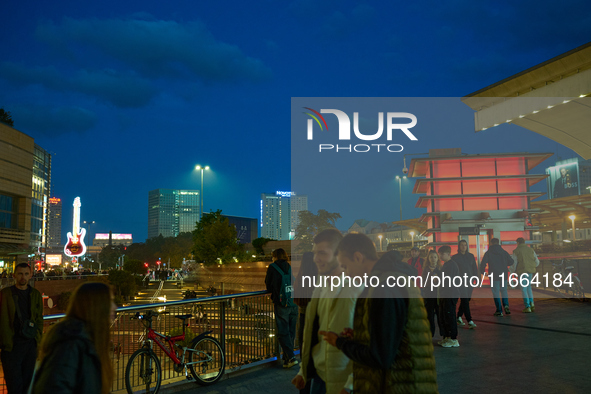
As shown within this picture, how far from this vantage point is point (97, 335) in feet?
8.25

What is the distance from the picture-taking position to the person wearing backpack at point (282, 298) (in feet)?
22.7

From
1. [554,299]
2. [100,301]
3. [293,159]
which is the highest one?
[293,159]

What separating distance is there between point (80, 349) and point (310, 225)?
525 centimetres

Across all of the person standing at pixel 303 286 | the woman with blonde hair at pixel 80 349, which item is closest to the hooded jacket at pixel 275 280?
the person standing at pixel 303 286

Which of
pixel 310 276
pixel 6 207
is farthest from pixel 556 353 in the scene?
pixel 6 207

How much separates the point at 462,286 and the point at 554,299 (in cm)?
651

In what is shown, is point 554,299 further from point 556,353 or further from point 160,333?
point 160,333

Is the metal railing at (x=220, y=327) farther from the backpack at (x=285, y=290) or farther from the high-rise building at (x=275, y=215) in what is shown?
the high-rise building at (x=275, y=215)

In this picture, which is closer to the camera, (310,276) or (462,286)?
(310,276)

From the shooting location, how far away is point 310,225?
7480mm

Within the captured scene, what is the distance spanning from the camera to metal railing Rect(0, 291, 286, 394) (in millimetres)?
5953

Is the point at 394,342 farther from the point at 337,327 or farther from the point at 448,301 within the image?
the point at 448,301

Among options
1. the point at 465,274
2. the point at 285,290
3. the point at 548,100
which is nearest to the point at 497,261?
the point at 465,274

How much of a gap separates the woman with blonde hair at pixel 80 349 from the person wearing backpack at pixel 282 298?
14.3 feet
